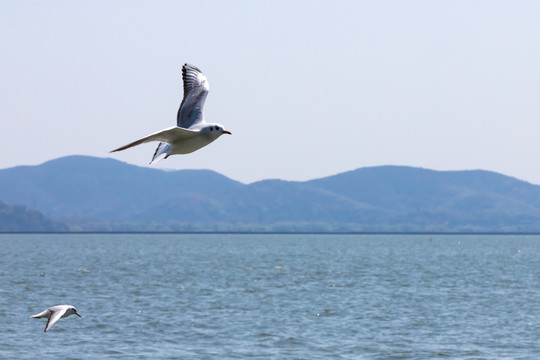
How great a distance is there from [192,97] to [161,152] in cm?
233

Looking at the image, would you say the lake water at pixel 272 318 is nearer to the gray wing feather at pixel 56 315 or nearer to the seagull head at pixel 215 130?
the gray wing feather at pixel 56 315

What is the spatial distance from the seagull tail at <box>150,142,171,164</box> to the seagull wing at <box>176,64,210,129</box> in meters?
0.82

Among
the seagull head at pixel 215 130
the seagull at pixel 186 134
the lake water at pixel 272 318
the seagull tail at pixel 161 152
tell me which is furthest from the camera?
the lake water at pixel 272 318

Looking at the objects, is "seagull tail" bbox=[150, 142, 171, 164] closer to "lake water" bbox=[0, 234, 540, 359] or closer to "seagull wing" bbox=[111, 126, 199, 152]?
"seagull wing" bbox=[111, 126, 199, 152]

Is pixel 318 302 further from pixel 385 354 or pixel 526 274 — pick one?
pixel 526 274

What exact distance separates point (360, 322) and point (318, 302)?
63.3 ft

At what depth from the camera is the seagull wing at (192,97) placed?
44.7 ft

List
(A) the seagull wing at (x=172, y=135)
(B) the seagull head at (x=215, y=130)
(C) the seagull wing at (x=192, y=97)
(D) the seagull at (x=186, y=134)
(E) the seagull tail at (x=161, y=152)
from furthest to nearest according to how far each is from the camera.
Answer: (C) the seagull wing at (x=192, y=97)
(E) the seagull tail at (x=161, y=152)
(B) the seagull head at (x=215, y=130)
(D) the seagull at (x=186, y=134)
(A) the seagull wing at (x=172, y=135)

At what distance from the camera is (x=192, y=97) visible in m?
14.4

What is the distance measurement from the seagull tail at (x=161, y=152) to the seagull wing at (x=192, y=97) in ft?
2.70

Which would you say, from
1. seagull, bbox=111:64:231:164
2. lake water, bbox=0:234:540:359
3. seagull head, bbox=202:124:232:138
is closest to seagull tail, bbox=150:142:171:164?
seagull, bbox=111:64:231:164

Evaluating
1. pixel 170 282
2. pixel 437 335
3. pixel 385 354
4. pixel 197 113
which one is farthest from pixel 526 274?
pixel 197 113

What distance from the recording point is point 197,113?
13.8 meters

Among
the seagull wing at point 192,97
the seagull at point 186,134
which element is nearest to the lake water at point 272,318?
the seagull wing at point 192,97
